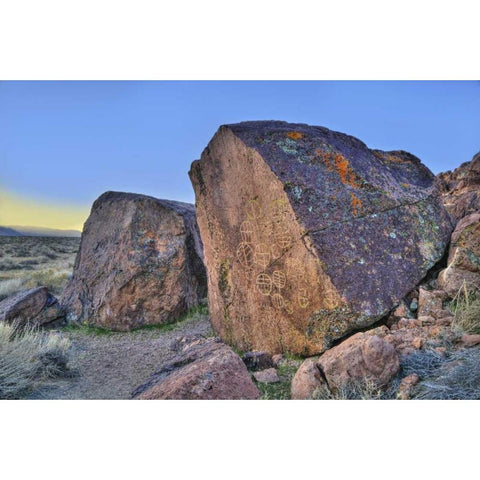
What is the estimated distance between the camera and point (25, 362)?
4562mm

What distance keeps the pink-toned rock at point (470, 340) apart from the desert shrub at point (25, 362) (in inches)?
157

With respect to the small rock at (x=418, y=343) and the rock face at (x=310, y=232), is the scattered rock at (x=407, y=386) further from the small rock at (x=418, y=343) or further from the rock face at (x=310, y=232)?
the rock face at (x=310, y=232)

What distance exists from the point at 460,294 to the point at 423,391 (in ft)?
4.97

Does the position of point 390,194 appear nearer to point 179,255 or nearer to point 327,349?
point 327,349

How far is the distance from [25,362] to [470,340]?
4.32 metres

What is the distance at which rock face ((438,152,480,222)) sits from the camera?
632 centimetres

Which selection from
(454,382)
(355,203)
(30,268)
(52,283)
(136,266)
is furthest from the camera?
(30,268)

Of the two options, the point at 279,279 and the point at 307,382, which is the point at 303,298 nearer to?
the point at 279,279

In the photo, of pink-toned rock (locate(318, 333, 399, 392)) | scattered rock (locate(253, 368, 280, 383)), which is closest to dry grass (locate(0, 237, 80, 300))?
scattered rock (locate(253, 368, 280, 383))

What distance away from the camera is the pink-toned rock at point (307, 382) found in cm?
336

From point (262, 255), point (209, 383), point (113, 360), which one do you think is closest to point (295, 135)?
point (262, 255)

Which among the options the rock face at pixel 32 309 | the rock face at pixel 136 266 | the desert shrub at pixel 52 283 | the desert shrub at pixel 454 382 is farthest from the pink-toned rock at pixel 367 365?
→ the desert shrub at pixel 52 283

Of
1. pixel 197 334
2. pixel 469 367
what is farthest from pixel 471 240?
pixel 197 334

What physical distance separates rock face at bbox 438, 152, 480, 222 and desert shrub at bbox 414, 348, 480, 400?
308 centimetres
